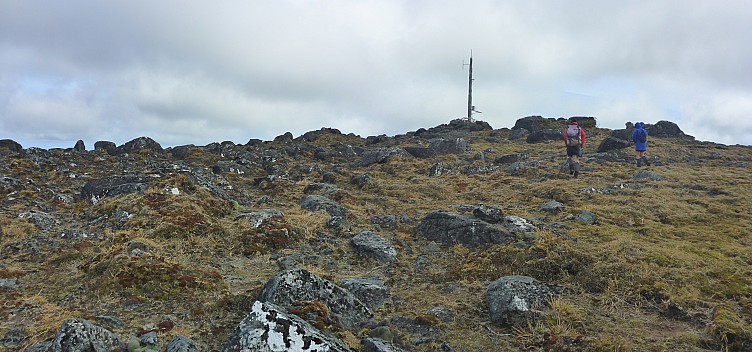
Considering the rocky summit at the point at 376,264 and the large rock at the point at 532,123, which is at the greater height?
the large rock at the point at 532,123

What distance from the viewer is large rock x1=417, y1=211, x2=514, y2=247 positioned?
12.9 m

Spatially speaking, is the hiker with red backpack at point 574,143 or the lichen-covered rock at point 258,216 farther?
the hiker with red backpack at point 574,143

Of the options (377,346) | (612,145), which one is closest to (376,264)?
(377,346)

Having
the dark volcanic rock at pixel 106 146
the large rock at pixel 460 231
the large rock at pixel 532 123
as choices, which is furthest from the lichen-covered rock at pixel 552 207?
the large rock at pixel 532 123

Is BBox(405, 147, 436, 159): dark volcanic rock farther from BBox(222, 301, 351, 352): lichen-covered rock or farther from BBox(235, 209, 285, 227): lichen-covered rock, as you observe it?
BBox(222, 301, 351, 352): lichen-covered rock

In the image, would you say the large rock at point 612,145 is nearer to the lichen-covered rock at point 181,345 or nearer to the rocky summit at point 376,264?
the rocky summit at point 376,264

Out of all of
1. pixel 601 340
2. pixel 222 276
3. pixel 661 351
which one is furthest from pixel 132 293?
pixel 661 351

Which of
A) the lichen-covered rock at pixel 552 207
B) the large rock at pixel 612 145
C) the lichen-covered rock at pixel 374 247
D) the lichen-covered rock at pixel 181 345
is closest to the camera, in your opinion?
the lichen-covered rock at pixel 181 345

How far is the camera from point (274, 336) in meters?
6.14

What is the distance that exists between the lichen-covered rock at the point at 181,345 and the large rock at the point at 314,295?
172 centimetres

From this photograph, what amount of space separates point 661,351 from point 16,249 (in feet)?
52.5

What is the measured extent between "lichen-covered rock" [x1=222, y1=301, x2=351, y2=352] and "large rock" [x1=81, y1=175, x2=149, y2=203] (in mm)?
13004

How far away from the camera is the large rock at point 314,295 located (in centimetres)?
845

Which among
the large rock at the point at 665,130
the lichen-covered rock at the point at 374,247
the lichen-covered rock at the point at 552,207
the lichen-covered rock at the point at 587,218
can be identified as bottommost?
the lichen-covered rock at the point at 374,247
